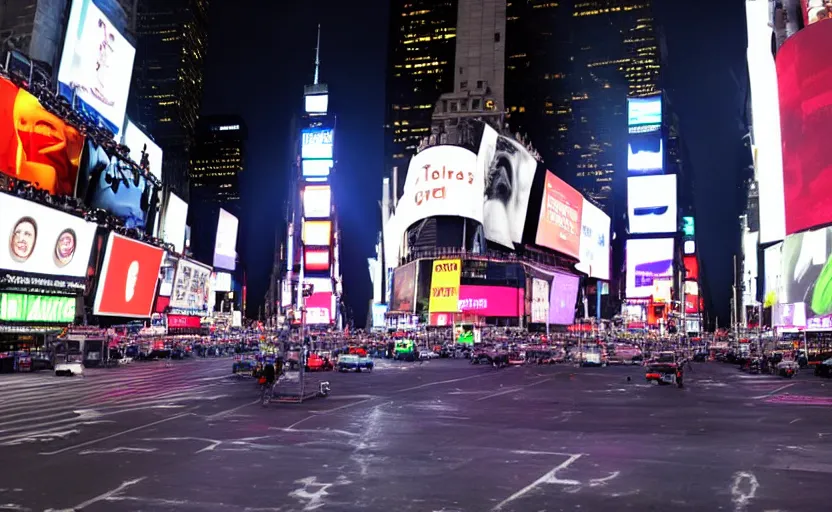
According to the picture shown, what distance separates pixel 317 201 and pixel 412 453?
401 ft

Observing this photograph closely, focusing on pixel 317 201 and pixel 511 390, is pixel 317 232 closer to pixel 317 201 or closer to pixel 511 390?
pixel 317 201

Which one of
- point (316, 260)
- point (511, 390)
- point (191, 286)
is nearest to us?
point (511, 390)

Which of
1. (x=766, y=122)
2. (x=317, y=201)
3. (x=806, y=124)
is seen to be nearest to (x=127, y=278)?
(x=806, y=124)

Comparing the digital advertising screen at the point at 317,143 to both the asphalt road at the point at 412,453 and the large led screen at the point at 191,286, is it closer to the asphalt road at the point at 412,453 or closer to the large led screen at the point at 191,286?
the large led screen at the point at 191,286

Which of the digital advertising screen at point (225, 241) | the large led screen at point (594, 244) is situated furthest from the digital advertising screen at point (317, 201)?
the large led screen at point (594, 244)

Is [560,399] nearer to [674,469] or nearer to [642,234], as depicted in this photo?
[674,469]

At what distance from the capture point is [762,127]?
79875 mm

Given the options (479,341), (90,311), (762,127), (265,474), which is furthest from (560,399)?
(479,341)

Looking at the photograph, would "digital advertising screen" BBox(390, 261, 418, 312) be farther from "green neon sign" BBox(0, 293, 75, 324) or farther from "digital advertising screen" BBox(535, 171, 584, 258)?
"green neon sign" BBox(0, 293, 75, 324)

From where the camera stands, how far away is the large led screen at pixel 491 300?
112 m

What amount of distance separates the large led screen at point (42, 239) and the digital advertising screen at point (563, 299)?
8444cm

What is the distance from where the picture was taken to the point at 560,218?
4882 inches

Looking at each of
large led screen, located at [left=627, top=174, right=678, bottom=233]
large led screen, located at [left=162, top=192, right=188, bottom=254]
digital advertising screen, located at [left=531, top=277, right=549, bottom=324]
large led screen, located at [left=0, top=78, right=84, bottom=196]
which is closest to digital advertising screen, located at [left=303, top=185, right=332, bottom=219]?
digital advertising screen, located at [left=531, top=277, right=549, bottom=324]

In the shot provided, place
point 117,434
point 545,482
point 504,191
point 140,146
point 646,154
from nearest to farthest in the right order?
1. point 545,482
2. point 117,434
3. point 140,146
4. point 504,191
5. point 646,154
